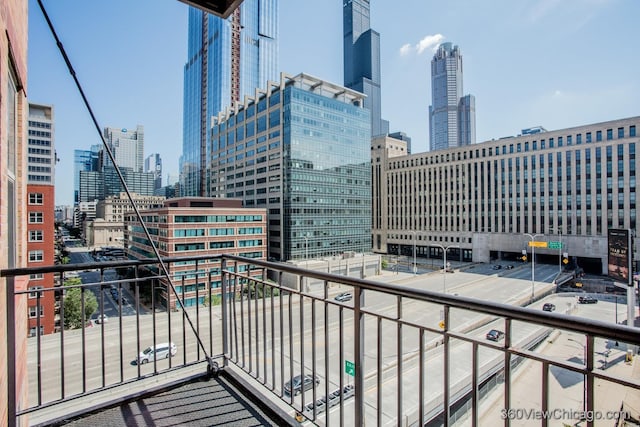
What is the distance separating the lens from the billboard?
18.4 meters

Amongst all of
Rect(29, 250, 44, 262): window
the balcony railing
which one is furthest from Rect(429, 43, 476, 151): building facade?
the balcony railing

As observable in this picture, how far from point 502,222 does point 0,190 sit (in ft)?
171

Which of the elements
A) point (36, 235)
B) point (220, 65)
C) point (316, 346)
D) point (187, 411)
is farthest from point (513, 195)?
point (220, 65)

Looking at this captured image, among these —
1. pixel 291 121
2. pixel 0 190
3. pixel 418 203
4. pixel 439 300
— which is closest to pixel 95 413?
pixel 0 190

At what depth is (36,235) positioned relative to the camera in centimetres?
2138

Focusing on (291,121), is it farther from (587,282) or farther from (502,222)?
(587,282)

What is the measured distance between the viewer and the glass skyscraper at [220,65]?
71.3 m

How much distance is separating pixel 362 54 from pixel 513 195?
133m

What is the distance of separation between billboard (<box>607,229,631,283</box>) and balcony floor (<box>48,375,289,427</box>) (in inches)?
904

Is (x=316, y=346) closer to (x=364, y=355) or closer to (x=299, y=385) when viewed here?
(x=299, y=385)

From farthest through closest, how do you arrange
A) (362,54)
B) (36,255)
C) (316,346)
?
1. (362,54)
2. (36,255)
3. (316,346)

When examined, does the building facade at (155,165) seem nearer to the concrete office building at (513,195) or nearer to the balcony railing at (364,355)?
the concrete office building at (513,195)

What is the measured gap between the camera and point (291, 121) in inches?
1555

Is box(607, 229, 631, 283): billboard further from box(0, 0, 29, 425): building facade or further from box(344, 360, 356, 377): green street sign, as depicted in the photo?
box(0, 0, 29, 425): building facade
